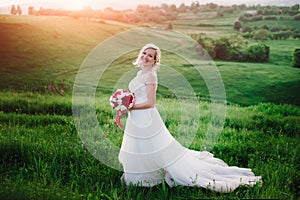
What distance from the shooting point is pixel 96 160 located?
480cm

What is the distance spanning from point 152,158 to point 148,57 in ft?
4.19

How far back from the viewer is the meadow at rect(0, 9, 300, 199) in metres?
4.04

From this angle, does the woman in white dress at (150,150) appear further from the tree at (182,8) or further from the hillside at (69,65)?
the tree at (182,8)

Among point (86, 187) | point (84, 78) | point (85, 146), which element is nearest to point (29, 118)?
point (85, 146)

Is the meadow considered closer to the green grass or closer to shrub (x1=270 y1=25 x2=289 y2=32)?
the green grass

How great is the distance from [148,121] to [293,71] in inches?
334

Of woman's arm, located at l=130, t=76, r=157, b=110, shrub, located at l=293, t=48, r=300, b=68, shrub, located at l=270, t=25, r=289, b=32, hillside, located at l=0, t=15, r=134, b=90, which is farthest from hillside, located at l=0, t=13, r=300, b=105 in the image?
woman's arm, located at l=130, t=76, r=157, b=110

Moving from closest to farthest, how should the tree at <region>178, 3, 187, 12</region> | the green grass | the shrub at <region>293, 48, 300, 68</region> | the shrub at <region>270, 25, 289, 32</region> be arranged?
the green grass → the shrub at <region>293, 48, 300, 68</region> → the shrub at <region>270, 25, 289, 32</region> → the tree at <region>178, 3, 187, 12</region>

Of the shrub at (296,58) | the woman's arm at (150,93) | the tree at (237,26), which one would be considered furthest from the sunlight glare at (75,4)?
the woman's arm at (150,93)

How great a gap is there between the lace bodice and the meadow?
110 cm

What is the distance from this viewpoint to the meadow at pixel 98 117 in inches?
159

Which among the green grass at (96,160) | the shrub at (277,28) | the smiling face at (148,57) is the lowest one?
the green grass at (96,160)

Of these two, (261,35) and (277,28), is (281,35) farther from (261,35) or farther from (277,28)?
(261,35)

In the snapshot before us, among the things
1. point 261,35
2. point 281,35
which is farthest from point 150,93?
point 281,35
